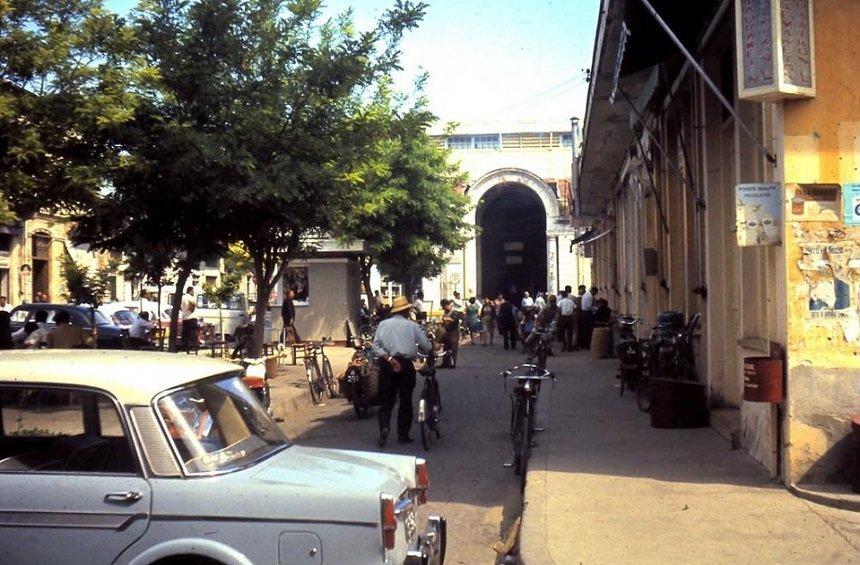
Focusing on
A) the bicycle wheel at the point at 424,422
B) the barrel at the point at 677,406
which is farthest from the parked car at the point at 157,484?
the barrel at the point at 677,406

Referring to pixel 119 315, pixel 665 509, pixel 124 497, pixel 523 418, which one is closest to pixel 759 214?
pixel 665 509

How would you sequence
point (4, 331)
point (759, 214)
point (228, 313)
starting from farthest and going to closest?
point (228, 313) → point (4, 331) → point (759, 214)

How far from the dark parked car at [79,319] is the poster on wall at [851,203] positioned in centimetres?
1799

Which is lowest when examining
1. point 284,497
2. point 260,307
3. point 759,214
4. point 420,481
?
point 420,481

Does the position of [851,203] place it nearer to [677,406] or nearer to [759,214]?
[759,214]

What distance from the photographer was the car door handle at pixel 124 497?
4.28m

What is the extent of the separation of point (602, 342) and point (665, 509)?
16457 mm

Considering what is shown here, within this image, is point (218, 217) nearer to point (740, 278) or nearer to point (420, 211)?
point (740, 278)

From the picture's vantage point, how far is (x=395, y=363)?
36.9 feet

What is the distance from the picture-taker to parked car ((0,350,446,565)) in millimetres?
Result: 4223

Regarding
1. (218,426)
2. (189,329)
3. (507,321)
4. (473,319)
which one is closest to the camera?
(218,426)

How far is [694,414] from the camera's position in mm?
11398

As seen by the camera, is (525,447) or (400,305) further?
(400,305)

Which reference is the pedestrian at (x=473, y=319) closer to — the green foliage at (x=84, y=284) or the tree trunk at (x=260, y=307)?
the green foliage at (x=84, y=284)
